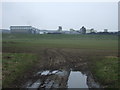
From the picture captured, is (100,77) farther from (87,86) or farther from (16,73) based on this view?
(16,73)

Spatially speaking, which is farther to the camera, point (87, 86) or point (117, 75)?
point (117, 75)

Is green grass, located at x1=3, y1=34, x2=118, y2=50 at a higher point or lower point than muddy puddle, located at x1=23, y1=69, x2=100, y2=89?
higher

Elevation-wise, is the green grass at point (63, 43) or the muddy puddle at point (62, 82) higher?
the green grass at point (63, 43)

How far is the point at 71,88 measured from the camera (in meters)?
14.9

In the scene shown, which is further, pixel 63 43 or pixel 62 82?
pixel 63 43

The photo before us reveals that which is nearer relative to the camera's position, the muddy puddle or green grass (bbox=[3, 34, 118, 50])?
the muddy puddle

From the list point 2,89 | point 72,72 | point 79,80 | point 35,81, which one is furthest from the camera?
point 72,72

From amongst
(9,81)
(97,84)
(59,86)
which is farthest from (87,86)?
(9,81)

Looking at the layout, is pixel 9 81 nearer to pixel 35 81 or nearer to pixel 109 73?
pixel 35 81

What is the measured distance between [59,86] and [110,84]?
386cm

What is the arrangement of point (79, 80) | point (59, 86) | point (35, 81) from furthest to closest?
point (79, 80) < point (35, 81) < point (59, 86)

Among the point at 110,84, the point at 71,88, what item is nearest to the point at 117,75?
the point at 110,84

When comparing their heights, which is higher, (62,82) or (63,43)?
(63,43)

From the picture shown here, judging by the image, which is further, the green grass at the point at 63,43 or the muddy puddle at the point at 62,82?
the green grass at the point at 63,43
